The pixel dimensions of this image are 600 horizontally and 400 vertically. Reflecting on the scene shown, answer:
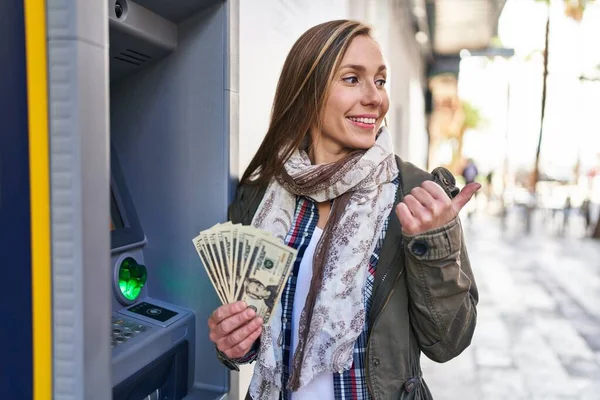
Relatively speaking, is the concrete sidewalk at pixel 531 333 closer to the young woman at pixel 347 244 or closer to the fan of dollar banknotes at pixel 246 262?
the young woman at pixel 347 244

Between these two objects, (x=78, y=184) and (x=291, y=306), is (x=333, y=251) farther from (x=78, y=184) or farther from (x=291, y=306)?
(x=78, y=184)

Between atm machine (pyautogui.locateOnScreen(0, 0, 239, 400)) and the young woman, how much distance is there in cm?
16

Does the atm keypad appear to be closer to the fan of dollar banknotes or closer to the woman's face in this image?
the fan of dollar banknotes

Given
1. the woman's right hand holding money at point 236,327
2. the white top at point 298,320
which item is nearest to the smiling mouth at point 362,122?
the white top at point 298,320

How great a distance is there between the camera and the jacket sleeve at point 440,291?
4.05 ft

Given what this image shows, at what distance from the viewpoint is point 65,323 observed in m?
0.96

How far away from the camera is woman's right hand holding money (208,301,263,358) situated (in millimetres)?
1267

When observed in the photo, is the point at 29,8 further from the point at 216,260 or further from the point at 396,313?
the point at 396,313

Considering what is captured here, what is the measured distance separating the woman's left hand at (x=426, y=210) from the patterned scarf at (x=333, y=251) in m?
0.16

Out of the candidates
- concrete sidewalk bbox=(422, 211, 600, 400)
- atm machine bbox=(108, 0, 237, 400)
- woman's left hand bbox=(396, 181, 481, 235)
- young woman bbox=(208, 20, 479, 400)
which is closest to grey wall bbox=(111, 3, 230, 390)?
atm machine bbox=(108, 0, 237, 400)

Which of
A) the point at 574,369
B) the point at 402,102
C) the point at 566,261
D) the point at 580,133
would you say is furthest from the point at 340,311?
the point at 580,133

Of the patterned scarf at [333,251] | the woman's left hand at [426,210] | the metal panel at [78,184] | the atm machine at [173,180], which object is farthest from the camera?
the atm machine at [173,180]

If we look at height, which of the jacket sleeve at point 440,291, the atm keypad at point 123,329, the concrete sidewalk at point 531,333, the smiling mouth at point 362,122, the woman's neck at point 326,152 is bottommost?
the concrete sidewalk at point 531,333

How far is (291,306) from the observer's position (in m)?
1.44
